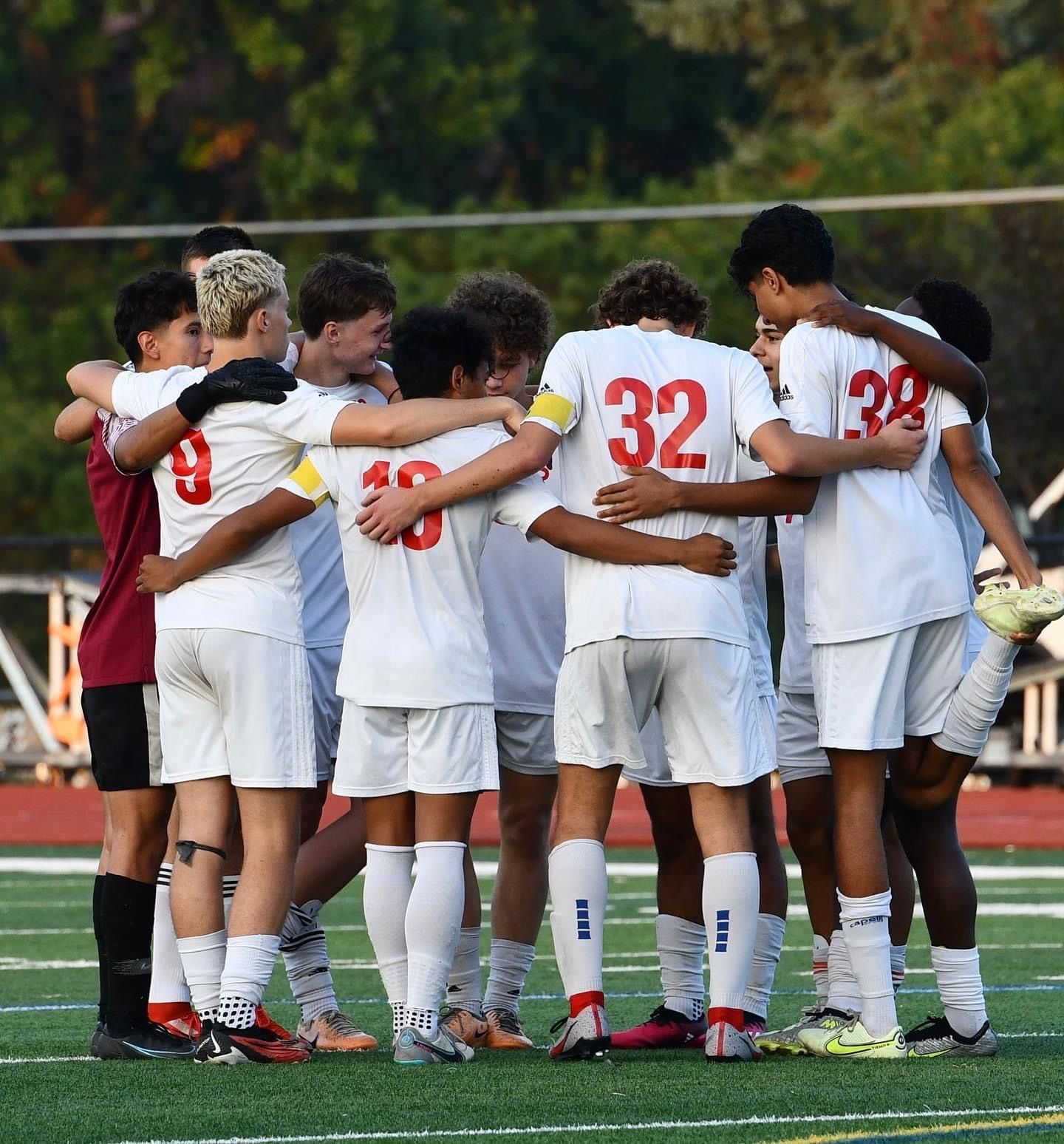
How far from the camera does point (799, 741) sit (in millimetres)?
5965

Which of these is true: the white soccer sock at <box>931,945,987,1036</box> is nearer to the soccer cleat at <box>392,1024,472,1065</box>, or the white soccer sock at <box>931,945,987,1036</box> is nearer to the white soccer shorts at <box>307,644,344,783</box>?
the soccer cleat at <box>392,1024,472,1065</box>

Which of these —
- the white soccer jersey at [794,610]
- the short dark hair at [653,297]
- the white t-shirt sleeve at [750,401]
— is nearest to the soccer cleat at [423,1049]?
the white soccer jersey at [794,610]

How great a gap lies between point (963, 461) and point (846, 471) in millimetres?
336

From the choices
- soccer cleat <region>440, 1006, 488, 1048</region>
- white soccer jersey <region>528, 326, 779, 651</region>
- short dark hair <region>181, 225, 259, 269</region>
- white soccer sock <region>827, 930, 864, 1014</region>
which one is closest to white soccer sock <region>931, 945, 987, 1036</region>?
white soccer sock <region>827, 930, 864, 1014</region>

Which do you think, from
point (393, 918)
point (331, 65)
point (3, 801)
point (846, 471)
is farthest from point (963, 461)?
point (331, 65)

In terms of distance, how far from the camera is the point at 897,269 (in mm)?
26078

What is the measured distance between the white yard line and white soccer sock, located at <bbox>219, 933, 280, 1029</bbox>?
0.94 m

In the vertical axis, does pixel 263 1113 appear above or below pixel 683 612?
below

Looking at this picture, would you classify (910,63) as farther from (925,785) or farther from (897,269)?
(925,785)

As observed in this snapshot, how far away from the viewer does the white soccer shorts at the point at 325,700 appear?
19.9ft

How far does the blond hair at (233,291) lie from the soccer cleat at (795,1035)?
91.7 inches

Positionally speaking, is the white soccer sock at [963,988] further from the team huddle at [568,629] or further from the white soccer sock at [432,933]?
the white soccer sock at [432,933]

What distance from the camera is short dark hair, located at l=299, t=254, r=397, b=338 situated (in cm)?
591

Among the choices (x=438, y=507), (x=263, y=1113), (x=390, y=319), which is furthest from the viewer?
(x=390, y=319)
